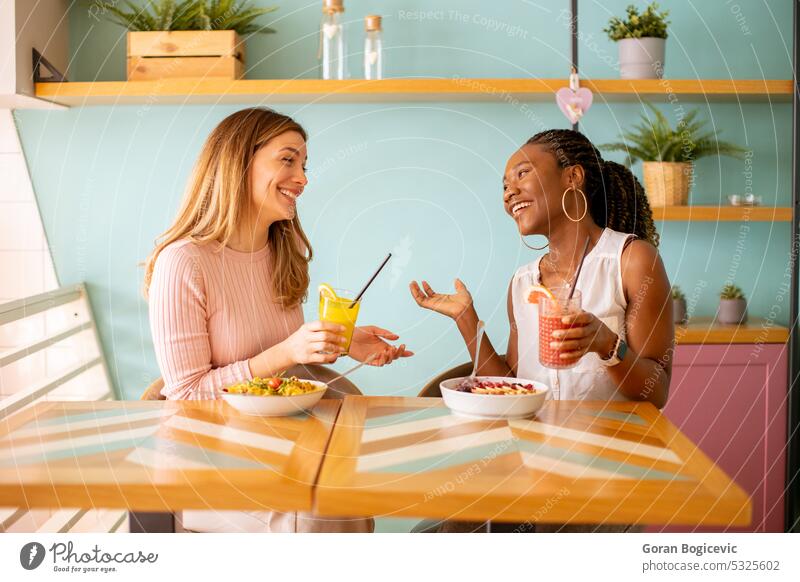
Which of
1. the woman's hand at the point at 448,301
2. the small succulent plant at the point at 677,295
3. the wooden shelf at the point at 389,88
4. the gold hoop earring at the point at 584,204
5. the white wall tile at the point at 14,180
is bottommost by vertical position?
the small succulent plant at the point at 677,295

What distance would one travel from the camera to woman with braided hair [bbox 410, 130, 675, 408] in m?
1.40

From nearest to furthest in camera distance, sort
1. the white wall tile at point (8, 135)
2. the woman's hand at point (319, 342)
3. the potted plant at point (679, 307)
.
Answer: the woman's hand at point (319, 342)
the potted plant at point (679, 307)
the white wall tile at point (8, 135)

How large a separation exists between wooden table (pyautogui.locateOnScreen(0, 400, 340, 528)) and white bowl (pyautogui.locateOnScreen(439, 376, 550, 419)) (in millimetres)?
182

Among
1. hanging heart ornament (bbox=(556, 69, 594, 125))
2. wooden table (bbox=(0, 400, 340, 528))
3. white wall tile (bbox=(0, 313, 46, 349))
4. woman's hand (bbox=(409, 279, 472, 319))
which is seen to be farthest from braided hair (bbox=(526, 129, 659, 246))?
white wall tile (bbox=(0, 313, 46, 349))

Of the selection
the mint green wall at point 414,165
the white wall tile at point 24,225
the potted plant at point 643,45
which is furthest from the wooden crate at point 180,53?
the potted plant at point 643,45

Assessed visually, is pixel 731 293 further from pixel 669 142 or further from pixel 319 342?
pixel 319 342

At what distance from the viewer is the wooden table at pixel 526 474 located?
94 centimetres

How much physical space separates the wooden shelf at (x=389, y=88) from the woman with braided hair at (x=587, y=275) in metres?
0.55

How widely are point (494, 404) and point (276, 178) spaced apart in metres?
0.61

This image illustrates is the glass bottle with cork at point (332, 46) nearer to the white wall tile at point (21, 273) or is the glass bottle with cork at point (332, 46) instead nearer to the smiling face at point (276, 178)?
the smiling face at point (276, 178)

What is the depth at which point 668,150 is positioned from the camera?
219cm

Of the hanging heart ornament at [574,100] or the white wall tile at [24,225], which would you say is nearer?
the hanging heart ornament at [574,100]

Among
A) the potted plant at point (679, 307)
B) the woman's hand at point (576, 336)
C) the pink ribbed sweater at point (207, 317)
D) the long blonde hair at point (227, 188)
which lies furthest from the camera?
the potted plant at point (679, 307)
